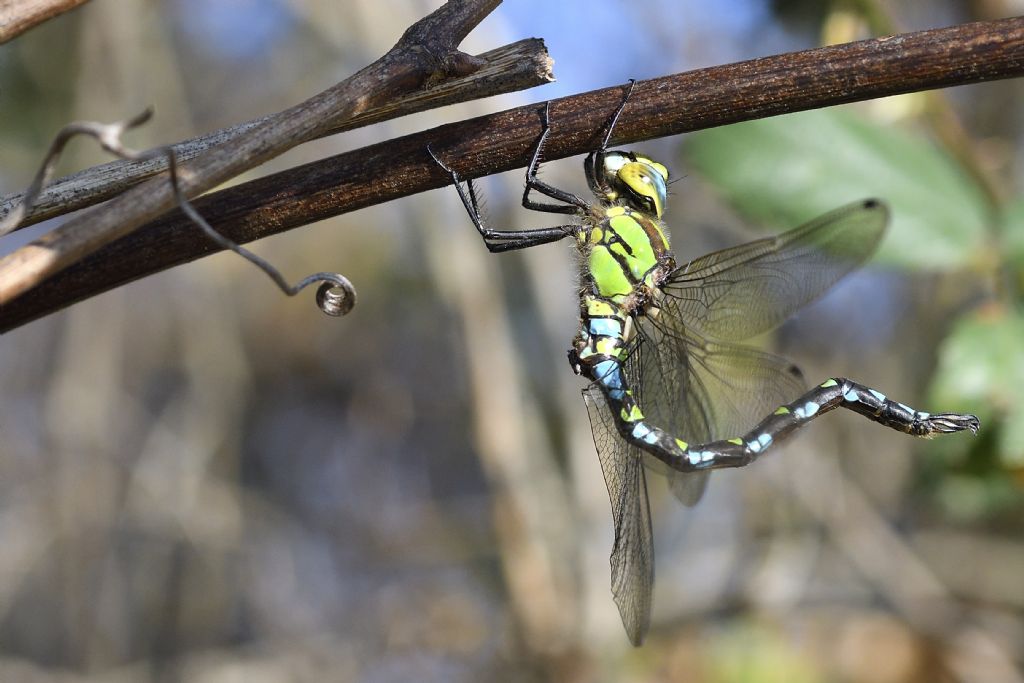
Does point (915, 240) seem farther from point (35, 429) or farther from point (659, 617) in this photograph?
point (35, 429)

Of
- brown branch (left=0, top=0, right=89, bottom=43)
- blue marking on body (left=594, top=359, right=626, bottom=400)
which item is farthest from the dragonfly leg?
brown branch (left=0, top=0, right=89, bottom=43)

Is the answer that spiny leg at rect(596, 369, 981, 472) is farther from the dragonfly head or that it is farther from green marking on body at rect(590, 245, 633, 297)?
the dragonfly head

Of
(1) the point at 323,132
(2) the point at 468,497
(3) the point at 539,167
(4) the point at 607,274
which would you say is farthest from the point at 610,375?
(2) the point at 468,497

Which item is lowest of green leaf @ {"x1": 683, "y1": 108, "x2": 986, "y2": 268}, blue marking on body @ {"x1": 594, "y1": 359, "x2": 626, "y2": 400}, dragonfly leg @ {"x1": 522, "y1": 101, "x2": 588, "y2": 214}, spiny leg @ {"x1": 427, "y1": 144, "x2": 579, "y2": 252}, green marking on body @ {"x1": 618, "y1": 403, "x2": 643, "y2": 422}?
green marking on body @ {"x1": 618, "y1": 403, "x2": 643, "y2": 422}

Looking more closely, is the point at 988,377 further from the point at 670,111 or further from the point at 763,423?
the point at 670,111

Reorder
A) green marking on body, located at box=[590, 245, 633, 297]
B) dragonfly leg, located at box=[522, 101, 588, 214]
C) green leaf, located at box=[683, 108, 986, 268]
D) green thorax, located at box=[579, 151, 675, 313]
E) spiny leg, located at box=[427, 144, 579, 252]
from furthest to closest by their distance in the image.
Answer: green leaf, located at box=[683, 108, 986, 268] → green marking on body, located at box=[590, 245, 633, 297] → green thorax, located at box=[579, 151, 675, 313] → spiny leg, located at box=[427, 144, 579, 252] → dragonfly leg, located at box=[522, 101, 588, 214]

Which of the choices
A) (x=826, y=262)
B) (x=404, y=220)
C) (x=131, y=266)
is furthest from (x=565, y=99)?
(x=404, y=220)

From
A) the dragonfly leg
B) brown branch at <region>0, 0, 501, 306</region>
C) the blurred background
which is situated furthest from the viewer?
the blurred background
